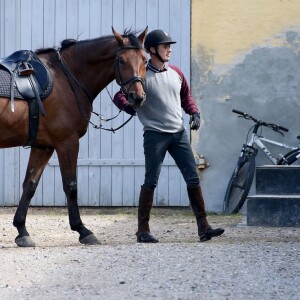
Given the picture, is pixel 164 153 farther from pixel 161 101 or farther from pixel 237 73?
pixel 237 73

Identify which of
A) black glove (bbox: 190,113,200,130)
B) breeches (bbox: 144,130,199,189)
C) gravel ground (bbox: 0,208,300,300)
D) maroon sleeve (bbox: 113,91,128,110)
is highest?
maroon sleeve (bbox: 113,91,128,110)

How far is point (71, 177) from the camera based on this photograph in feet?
34.3

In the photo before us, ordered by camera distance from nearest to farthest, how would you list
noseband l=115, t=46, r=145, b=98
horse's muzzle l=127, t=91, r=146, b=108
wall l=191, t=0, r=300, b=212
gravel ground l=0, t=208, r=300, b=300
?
1. gravel ground l=0, t=208, r=300, b=300
2. horse's muzzle l=127, t=91, r=146, b=108
3. noseband l=115, t=46, r=145, b=98
4. wall l=191, t=0, r=300, b=212

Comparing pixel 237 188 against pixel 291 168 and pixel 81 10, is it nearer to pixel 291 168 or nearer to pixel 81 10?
pixel 291 168

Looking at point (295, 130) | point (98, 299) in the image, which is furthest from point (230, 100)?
point (98, 299)

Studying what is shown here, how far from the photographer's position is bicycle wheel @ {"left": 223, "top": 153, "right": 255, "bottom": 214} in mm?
14062

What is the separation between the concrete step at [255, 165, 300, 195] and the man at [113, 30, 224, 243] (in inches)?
75.5

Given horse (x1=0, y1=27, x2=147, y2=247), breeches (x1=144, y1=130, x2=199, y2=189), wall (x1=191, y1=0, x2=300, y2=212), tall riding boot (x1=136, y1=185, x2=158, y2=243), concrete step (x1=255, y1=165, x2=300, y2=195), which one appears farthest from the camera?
wall (x1=191, y1=0, x2=300, y2=212)

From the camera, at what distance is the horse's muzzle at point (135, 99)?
995cm

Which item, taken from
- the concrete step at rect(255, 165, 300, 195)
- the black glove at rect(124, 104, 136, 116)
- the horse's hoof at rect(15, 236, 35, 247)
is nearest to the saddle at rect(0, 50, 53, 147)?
the black glove at rect(124, 104, 136, 116)

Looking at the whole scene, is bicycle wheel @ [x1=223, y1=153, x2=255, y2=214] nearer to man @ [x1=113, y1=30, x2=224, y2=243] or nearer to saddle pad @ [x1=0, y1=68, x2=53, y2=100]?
man @ [x1=113, y1=30, x2=224, y2=243]

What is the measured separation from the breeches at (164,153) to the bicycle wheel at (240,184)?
3.56 metres

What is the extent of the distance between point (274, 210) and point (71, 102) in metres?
2.95

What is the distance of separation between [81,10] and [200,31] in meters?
1.64
